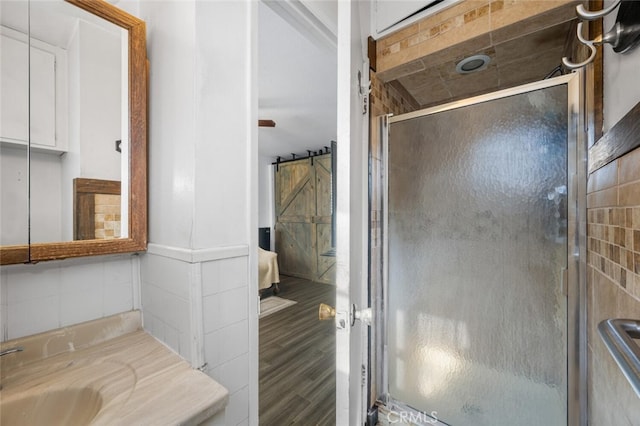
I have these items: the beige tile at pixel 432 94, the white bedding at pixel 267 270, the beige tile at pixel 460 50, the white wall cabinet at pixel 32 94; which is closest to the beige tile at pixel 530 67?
the beige tile at pixel 432 94

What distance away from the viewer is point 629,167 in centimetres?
52

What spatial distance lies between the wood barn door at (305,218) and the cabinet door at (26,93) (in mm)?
3674

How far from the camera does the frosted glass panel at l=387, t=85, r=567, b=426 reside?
1027mm

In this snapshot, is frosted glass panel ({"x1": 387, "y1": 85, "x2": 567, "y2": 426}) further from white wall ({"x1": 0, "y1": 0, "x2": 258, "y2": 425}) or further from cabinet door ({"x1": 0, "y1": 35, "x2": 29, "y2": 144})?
cabinet door ({"x1": 0, "y1": 35, "x2": 29, "y2": 144})

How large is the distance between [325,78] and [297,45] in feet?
1.61

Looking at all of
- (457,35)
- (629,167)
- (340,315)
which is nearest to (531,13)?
(457,35)

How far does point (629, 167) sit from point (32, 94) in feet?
5.34

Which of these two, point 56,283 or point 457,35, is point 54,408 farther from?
point 457,35

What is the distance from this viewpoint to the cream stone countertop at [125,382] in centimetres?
63

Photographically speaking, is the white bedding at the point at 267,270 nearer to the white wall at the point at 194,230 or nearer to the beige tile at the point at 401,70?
the white wall at the point at 194,230

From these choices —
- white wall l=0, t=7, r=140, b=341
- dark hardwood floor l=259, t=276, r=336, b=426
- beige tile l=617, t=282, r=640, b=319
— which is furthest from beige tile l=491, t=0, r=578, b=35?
dark hardwood floor l=259, t=276, r=336, b=426

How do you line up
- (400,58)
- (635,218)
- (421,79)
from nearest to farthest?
1. (635,218)
2. (400,58)
3. (421,79)

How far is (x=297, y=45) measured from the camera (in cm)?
174

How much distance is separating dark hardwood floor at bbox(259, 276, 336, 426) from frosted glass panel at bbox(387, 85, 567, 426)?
1.90ft
